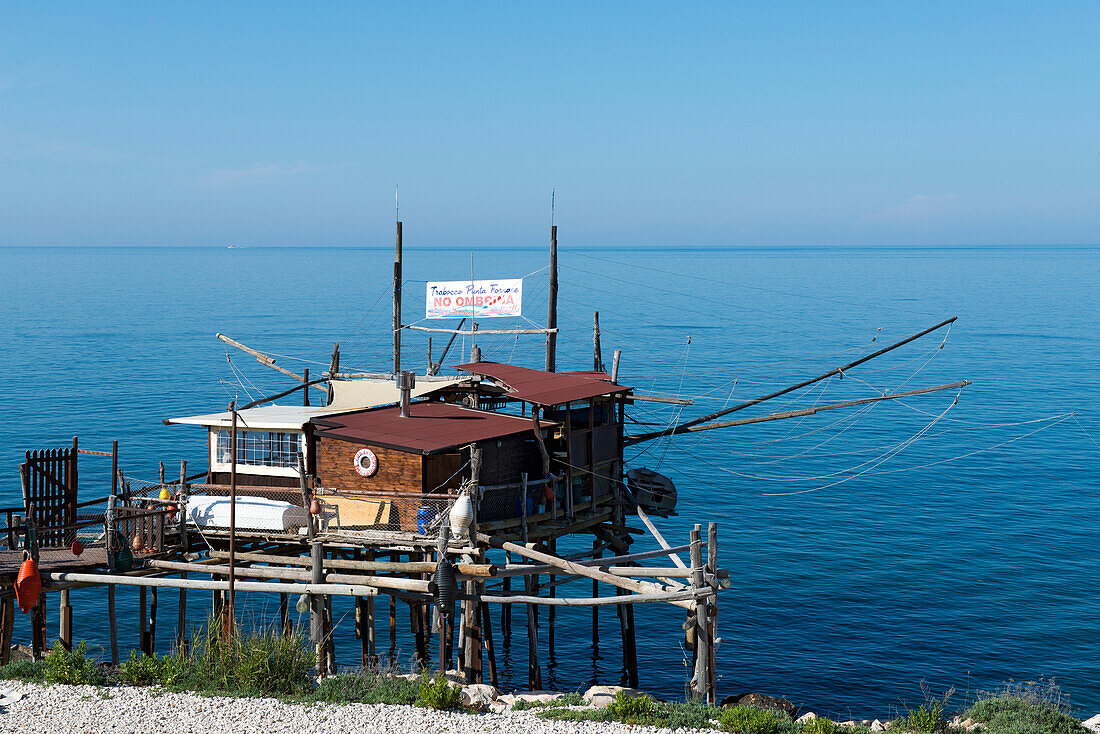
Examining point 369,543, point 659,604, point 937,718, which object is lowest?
point 659,604

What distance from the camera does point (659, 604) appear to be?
3872 cm

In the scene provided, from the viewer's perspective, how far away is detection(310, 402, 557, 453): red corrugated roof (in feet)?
81.5

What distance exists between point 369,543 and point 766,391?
54.2m

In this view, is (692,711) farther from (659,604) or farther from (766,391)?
(766,391)

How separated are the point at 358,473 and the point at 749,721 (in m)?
11.8

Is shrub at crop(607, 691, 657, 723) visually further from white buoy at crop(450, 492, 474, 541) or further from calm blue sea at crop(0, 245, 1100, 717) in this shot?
calm blue sea at crop(0, 245, 1100, 717)

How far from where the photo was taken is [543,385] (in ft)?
93.1

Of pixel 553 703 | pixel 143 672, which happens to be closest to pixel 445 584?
pixel 553 703

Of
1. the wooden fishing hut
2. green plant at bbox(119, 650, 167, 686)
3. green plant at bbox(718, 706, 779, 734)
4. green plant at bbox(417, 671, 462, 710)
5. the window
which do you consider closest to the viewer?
green plant at bbox(718, 706, 779, 734)

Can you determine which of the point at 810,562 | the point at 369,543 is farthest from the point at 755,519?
the point at 369,543

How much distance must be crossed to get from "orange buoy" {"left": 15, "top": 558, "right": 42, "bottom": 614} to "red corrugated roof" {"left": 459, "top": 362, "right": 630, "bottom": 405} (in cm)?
1160

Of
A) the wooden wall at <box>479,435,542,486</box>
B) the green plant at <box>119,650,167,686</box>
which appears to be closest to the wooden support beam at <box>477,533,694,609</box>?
the wooden wall at <box>479,435,542,486</box>

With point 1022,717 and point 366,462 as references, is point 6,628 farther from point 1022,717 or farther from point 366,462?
point 1022,717

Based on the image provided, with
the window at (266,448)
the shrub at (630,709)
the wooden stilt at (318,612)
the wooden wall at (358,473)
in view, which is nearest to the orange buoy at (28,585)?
the wooden stilt at (318,612)
